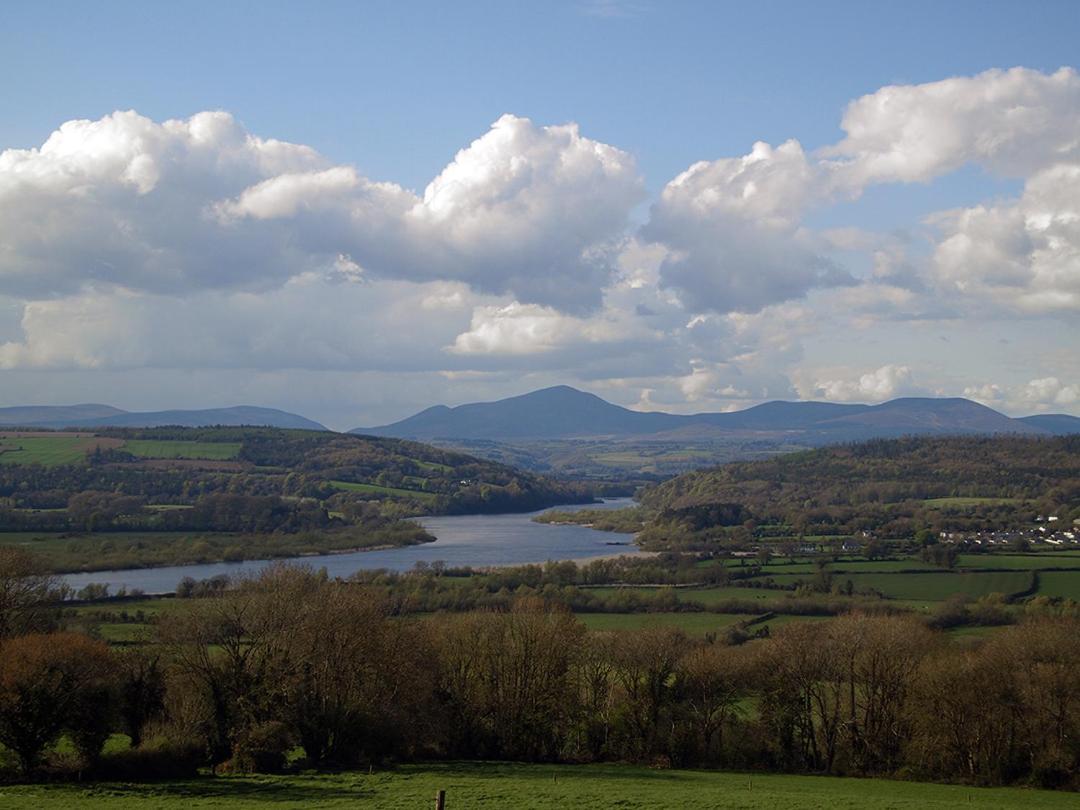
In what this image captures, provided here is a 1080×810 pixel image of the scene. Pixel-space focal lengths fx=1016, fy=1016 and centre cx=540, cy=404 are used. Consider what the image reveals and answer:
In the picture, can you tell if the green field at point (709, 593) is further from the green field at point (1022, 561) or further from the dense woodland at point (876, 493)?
the dense woodland at point (876, 493)

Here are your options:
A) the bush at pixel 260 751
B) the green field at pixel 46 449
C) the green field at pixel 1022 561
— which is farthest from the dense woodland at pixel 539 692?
the green field at pixel 46 449

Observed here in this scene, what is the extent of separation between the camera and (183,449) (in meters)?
166

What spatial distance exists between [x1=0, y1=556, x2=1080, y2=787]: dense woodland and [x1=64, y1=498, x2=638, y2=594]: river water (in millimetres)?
45902

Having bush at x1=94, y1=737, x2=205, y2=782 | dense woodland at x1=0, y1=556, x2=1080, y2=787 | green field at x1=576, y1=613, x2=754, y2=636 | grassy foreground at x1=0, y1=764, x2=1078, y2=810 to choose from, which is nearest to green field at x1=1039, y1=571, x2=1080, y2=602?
green field at x1=576, y1=613, x2=754, y2=636

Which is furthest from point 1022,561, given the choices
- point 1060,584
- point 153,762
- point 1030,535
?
point 153,762

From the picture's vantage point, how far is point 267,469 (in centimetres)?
15988

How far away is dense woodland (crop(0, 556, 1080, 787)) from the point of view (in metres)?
29.2

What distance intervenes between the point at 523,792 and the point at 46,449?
150 m

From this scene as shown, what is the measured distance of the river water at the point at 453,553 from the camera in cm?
8412

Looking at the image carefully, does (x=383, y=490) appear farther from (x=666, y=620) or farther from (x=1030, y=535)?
(x=666, y=620)

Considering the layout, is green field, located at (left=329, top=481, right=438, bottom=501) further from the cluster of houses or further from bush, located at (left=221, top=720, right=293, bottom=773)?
bush, located at (left=221, top=720, right=293, bottom=773)

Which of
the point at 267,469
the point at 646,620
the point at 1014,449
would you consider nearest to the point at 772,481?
the point at 1014,449

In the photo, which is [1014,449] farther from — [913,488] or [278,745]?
[278,745]

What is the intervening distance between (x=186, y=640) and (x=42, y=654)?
6.36 metres
